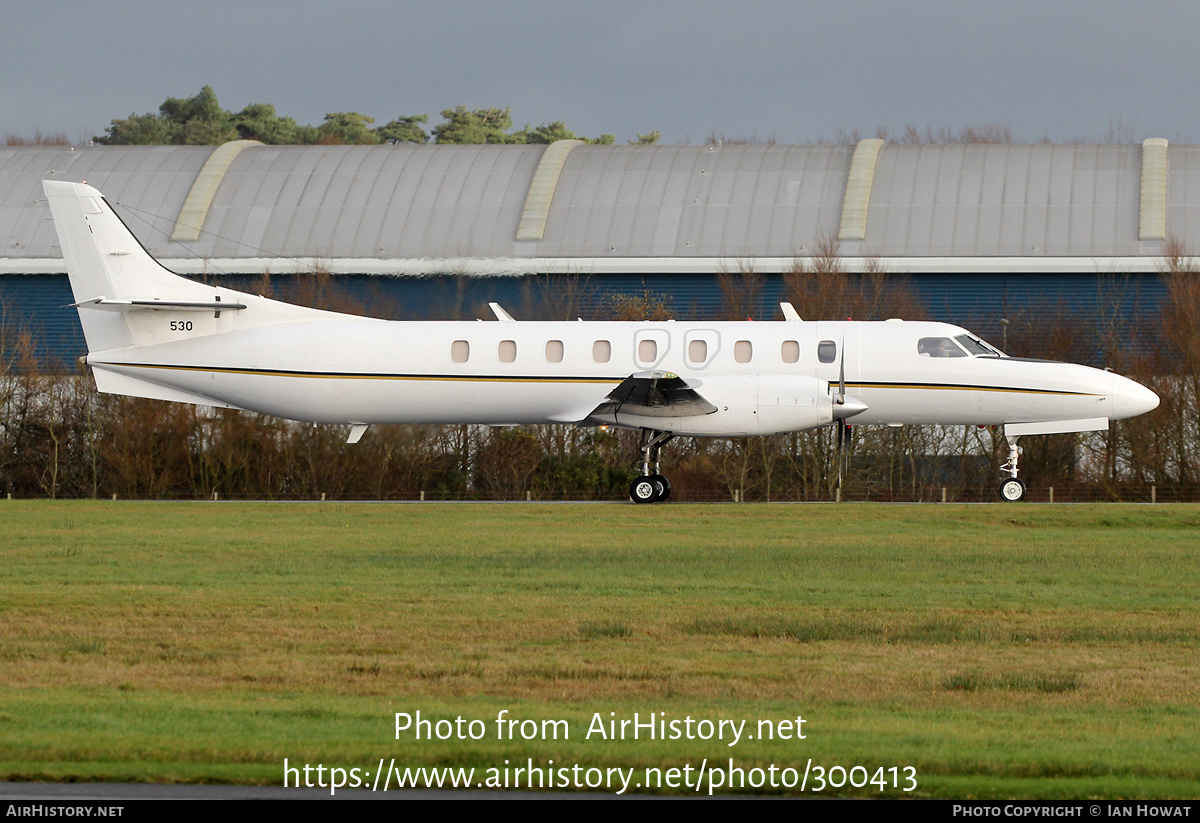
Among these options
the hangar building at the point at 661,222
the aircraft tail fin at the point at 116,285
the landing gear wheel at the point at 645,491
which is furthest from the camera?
the hangar building at the point at 661,222

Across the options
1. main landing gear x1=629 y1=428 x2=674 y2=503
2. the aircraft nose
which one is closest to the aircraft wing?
main landing gear x1=629 y1=428 x2=674 y2=503

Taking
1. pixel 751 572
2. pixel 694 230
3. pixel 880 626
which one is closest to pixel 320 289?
pixel 694 230

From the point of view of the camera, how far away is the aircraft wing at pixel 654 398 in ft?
80.4

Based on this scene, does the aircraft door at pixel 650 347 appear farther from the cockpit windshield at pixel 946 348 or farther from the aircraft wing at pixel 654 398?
the cockpit windshield at pixel 946 348

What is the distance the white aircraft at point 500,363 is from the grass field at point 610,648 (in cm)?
383

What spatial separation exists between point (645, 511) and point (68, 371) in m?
21.8

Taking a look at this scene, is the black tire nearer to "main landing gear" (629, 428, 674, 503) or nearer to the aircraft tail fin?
"main landing gear" (629, 428, 674, 503)

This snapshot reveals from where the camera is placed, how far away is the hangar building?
140ft

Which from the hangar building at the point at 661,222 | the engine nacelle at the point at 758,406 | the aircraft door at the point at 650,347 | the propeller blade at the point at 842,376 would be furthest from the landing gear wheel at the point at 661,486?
the hangar building at the point at 661,222

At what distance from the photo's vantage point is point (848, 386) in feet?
86.4

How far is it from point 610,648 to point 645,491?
14.5 m

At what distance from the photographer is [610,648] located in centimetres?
1267

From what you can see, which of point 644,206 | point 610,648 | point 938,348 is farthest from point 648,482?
point 644,206

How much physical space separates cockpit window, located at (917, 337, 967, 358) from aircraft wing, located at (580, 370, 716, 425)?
4.34 metres
